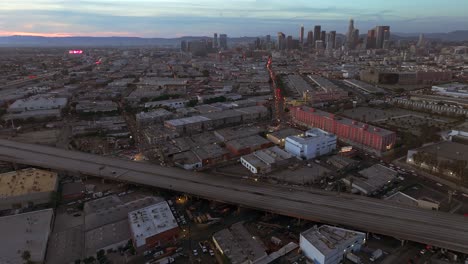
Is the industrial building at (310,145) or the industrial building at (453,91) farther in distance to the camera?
the industrial building at (453,91)

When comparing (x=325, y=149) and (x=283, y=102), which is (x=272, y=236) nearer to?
(x=325, y=149)

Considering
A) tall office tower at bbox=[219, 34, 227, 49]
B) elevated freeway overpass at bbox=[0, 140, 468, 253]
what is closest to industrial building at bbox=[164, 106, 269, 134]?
elevated freeway overpass at bbox=[0, 140, 468, 253]

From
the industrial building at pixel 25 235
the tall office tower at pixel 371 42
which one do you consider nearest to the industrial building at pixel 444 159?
the industrial building at pixel 25 235

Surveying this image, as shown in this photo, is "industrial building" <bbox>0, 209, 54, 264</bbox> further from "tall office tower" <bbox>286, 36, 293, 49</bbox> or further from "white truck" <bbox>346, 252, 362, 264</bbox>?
"tall office tower" <bbox>286, 36, 293, 49</bbox>

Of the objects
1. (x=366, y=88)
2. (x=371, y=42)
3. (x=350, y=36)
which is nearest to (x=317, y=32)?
(x=350, y=36)

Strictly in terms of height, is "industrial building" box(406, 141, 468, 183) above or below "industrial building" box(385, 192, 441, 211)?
above

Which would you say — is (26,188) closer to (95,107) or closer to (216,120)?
(216,120)

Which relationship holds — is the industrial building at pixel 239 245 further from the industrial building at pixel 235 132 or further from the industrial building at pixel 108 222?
the industrial building at pixel 235 132
